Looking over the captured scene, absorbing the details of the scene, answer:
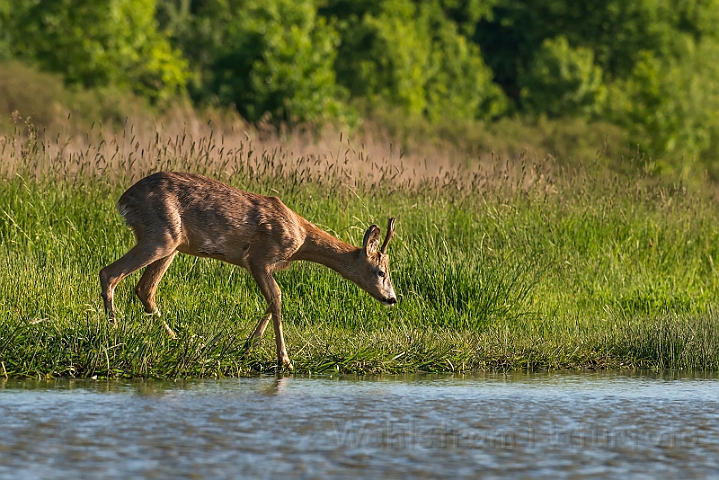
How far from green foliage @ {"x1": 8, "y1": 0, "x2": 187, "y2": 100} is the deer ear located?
28.0 meters

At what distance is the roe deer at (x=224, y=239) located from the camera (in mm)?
10141

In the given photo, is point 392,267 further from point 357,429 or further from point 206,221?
point 357,429

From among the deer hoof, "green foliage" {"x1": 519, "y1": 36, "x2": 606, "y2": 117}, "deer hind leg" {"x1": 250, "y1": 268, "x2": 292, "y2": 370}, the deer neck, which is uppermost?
"green foliage" {"x1": 519, "y1": 36, "x2": 606, "y2": 117}

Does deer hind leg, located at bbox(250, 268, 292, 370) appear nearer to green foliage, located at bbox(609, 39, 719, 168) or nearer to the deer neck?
the deer neck

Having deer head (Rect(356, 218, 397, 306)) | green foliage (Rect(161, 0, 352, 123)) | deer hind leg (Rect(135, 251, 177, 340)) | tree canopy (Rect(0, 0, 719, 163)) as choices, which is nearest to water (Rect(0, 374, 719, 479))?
deer head (Rect(356, 218, 397, 306))

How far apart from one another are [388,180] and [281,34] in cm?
1800

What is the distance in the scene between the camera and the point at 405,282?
12.2 m

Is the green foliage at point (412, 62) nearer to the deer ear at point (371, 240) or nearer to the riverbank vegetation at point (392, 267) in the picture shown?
the riverbank vegetation at point (392, 267)

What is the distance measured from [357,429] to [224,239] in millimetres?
3533

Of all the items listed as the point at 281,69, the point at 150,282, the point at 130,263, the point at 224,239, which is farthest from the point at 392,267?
the point at 281,69

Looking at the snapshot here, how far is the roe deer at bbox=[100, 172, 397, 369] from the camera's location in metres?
10.1

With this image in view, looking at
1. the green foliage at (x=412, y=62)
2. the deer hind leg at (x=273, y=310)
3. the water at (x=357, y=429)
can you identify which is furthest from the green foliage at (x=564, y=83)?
the water at (x=357, y=429)

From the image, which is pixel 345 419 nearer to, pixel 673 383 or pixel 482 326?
pixel 673 383

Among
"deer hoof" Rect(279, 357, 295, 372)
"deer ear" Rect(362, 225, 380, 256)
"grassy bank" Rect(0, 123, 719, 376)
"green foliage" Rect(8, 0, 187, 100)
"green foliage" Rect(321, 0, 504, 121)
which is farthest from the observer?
"green foliage" Rect(321, 0, 504, 121)
